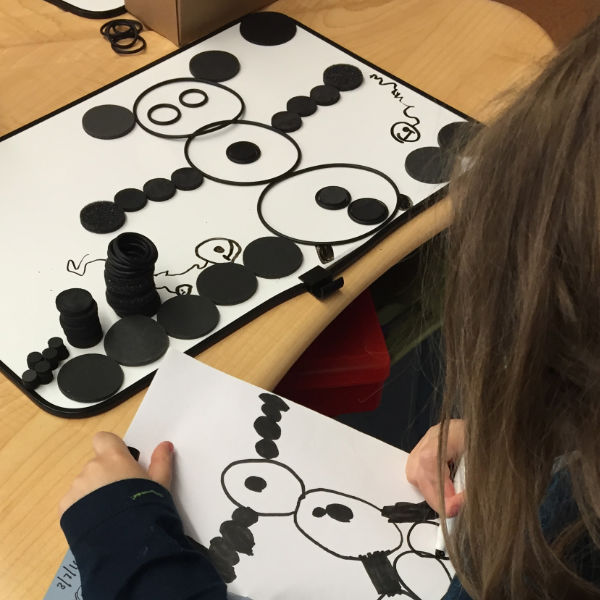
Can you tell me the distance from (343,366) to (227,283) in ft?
0.56

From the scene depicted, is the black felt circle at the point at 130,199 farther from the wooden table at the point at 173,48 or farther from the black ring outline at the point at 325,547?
the black ring outline at the point at 325,547

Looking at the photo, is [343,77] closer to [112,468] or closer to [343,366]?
[343,366]

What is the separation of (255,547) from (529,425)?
231mm

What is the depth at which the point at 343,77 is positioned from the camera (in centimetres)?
103

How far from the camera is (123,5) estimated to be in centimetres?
112

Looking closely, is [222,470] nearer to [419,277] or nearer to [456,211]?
[456,211]

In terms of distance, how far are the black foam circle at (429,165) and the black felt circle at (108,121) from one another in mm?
302

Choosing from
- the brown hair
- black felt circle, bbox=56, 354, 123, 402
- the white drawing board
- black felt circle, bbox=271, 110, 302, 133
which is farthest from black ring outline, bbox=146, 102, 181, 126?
the brown hair

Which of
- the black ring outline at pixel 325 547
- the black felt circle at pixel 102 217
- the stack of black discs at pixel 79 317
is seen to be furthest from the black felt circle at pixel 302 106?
the black ring outline at pixel 325 547

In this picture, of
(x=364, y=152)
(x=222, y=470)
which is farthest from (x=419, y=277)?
(x=222, y=470)

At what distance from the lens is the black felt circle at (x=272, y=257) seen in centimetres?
83

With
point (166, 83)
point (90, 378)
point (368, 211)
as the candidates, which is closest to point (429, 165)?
point (368, 211)

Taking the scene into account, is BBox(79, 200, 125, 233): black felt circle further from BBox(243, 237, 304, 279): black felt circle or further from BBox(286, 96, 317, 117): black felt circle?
BBox(286, 96, 317, 117): black felt circle

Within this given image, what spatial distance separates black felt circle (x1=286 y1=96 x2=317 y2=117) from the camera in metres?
0.99
